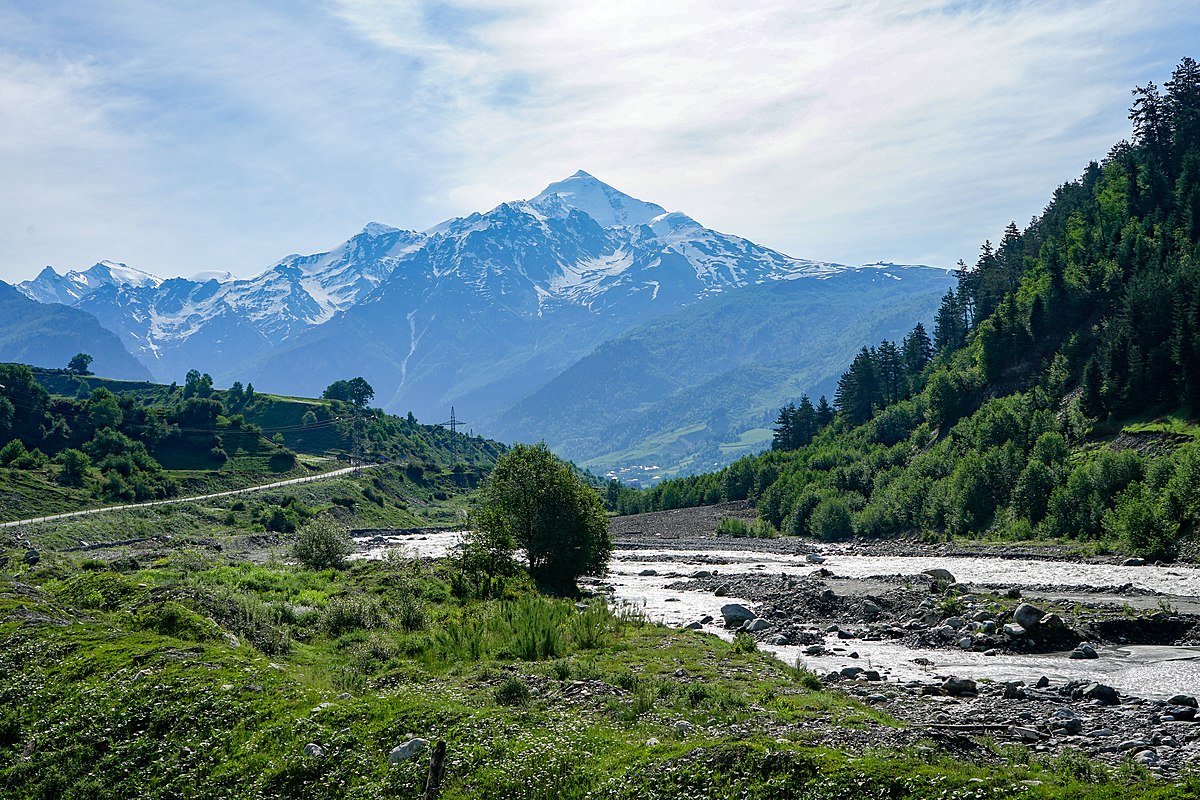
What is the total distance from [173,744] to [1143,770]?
22980 mm

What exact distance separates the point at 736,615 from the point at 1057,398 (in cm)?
8037

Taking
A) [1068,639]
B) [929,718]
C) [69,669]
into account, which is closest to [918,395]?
[1068,639]

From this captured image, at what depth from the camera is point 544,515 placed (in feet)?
196

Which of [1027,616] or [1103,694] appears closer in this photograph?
[1103,694]

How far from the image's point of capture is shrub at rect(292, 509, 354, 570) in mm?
65500

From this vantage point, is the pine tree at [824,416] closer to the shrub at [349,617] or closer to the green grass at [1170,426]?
the green grass at [1170,426]

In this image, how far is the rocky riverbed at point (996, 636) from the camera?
73.4 feet

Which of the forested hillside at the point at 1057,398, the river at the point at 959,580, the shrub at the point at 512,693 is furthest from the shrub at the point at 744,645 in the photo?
the forested hillside at the point at 1057,398

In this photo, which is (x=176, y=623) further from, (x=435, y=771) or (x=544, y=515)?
(x=544, y=515)

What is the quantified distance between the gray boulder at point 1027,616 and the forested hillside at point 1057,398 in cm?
3563

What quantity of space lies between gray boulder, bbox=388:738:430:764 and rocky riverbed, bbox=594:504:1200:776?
12964mm

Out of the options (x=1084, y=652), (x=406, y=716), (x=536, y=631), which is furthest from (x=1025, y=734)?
(x=536, y=631)

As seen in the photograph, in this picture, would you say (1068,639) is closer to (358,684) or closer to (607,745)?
(607,745)

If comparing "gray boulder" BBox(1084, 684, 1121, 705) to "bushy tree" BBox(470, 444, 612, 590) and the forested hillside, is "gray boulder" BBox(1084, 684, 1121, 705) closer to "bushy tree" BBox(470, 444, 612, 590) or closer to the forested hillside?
"bushy tree" BBox(470, 444, 612, 590)
